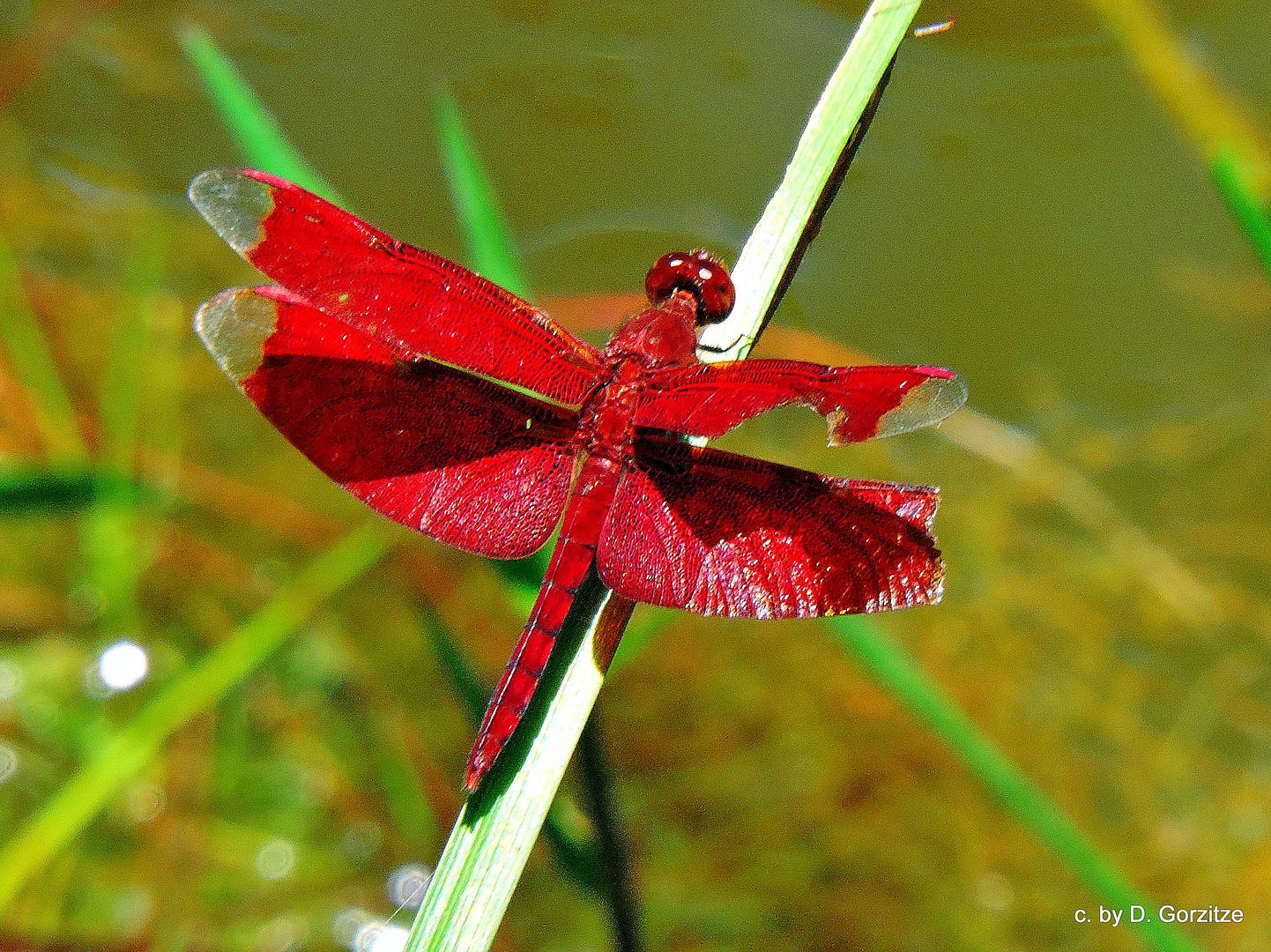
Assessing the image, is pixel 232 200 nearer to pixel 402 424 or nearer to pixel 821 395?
pixel 402 424

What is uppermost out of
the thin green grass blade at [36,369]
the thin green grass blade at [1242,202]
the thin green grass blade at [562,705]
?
the thin green grass blade at [36,369]

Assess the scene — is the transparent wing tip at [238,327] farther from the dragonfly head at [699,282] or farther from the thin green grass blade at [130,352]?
the thin green grass blade at [130,352]

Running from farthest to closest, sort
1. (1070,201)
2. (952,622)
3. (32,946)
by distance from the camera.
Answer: (1070,201), (952,622), (32,946)

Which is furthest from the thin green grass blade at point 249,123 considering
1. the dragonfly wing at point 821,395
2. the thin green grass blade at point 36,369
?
the thin green grass blade at point 36,369

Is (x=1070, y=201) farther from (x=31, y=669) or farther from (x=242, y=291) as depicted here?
(x=31, y=669)

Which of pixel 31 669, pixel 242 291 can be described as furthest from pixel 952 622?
pixel 31 669

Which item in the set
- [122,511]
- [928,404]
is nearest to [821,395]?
[928,404]
